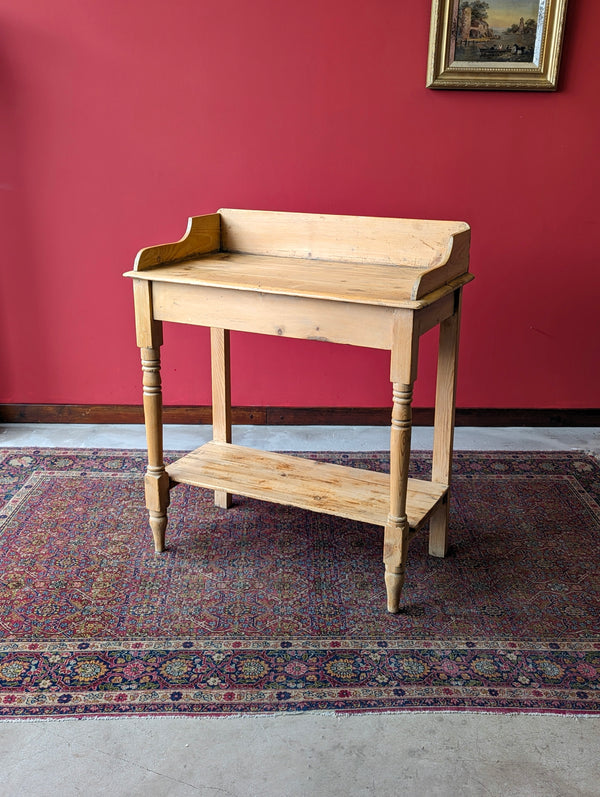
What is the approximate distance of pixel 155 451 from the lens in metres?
2.85

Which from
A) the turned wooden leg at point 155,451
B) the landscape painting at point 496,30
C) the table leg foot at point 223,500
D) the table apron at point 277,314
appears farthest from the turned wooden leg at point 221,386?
the landscape painting at point 496,30

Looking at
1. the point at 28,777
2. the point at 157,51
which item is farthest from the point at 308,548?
the point at 157,51

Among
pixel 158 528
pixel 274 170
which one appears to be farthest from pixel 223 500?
pixel 274 170

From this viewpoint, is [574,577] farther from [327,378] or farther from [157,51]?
[157,51]

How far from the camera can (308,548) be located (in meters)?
2.96

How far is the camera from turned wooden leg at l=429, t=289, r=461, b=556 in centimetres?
266

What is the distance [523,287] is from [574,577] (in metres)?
1.68

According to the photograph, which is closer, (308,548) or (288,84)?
(308,548)

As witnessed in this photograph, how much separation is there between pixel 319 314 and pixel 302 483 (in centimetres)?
72

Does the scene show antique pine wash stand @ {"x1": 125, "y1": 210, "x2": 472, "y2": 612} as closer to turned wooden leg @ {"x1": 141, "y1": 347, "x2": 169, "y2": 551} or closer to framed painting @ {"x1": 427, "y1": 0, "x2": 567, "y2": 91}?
turned wooden leg @ {"x1": 141, "y1": 347, "x2": 169, "y2": 551}

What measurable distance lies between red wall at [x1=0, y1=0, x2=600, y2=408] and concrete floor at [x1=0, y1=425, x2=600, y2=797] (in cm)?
222

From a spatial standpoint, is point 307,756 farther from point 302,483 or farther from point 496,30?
point 496,30

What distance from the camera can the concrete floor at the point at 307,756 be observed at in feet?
6.17

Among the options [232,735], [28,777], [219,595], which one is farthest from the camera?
[219,595]
